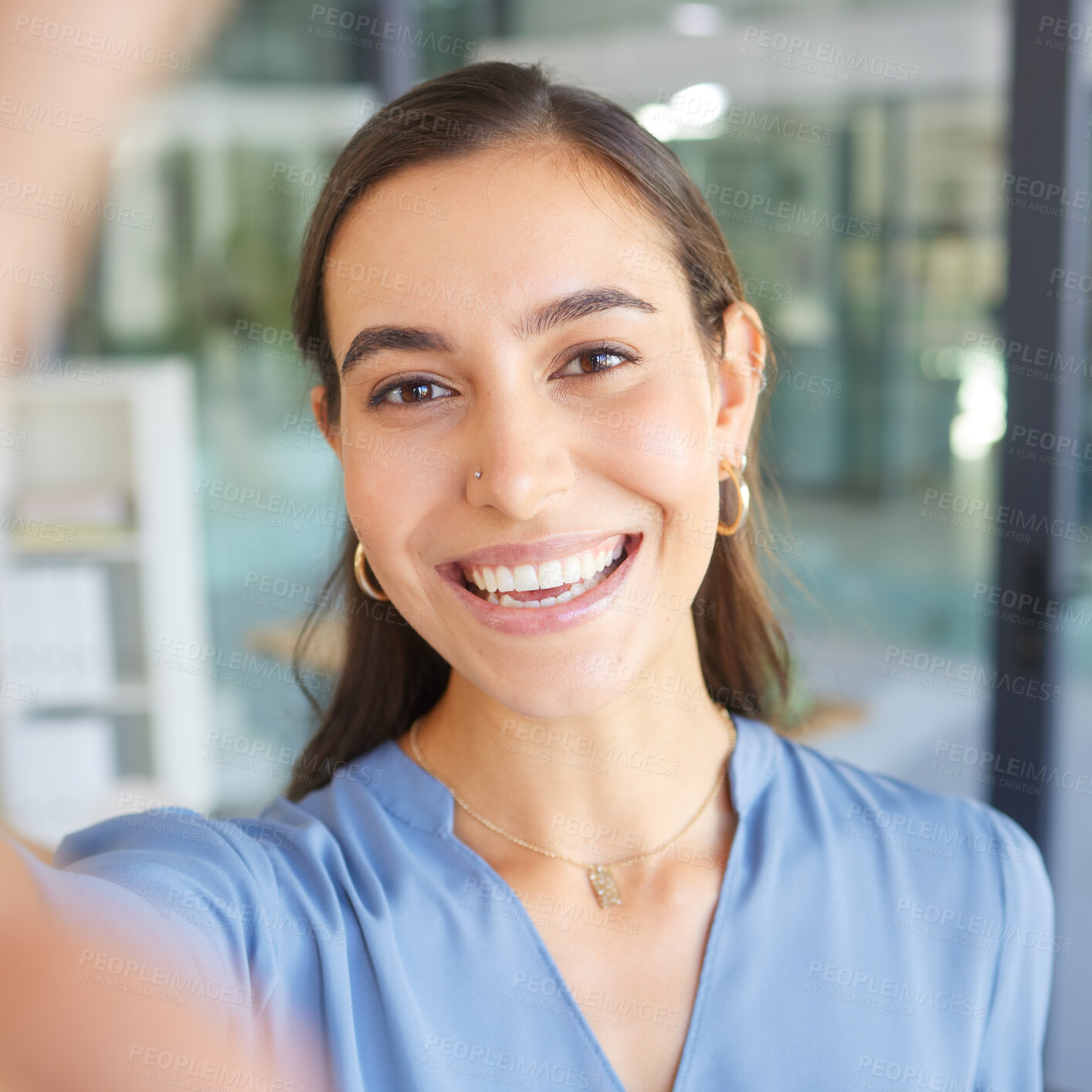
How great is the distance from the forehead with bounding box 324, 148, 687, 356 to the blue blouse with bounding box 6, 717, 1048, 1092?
50cm

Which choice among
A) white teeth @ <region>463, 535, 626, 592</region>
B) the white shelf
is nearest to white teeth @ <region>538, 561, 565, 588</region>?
white teeth @ <region>463, 535, 626, 592</region>

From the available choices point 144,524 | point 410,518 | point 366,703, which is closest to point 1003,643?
point 366,703

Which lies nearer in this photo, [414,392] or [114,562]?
[414,392]

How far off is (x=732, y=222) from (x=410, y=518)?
2.93 meters

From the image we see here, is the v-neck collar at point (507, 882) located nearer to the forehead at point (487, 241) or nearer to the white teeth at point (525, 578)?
the white teeth at point (525, 578)

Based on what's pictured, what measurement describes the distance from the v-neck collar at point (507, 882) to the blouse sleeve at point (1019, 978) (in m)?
0.28

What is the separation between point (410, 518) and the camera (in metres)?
1.05

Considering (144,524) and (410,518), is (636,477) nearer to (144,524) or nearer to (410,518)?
(410,518)

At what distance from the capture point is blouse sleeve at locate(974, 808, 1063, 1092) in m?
1.18

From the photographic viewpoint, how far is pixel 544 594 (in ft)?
3.56

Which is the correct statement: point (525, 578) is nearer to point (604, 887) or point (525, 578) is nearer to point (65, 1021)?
point (604, 887)

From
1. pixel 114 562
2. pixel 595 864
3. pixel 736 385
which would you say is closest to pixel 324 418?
pixel 736 385

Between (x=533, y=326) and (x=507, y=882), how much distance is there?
555 mm

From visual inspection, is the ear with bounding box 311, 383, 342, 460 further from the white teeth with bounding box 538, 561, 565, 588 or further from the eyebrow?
the white teeth with bounding box 538, 561, 565, 588
